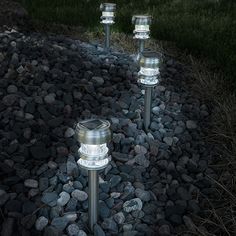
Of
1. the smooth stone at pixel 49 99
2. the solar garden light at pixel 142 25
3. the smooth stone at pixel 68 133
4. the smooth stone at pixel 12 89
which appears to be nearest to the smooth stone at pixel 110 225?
the smooth stone at pixel 68 133

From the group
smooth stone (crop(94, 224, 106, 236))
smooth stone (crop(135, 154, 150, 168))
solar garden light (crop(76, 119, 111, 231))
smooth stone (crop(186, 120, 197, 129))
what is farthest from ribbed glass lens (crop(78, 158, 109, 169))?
smooth stone (crop(186, 120, 197, 129))

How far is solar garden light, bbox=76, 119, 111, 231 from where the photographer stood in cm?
214

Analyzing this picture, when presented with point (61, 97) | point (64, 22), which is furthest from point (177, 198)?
point (64, 22)

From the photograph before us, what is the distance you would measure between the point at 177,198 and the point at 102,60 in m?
2.33

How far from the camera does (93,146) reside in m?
2.18

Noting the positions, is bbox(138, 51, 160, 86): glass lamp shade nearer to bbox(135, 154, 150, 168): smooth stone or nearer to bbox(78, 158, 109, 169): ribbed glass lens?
bbox(135, 154, 150, 168): smooth stone

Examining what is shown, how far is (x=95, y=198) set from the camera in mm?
2400

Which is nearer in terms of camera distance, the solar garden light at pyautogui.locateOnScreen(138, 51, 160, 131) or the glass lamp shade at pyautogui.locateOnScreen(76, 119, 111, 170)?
the glass lamp shade at pyautogui.locateOnScreen(76, 119, 111, 170)

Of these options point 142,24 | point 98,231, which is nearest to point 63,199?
point 98,231

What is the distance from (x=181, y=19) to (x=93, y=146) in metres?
4.72

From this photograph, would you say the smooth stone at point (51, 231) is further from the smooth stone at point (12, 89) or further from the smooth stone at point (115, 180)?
the smooth stone at point (12, 89)

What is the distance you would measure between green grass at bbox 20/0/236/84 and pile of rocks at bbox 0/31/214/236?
2.60ft

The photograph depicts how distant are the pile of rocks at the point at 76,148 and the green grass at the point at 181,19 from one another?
79 centimetres

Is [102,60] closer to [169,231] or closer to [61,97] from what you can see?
[61,97]
